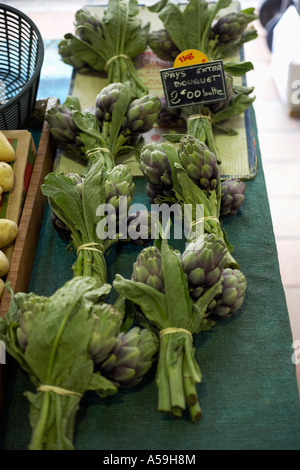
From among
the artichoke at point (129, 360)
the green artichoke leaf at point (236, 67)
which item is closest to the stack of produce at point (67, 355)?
the artichoke at point (129, 360)

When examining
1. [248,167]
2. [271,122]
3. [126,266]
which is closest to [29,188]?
[126,266]

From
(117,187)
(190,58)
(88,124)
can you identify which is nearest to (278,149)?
(190,58)

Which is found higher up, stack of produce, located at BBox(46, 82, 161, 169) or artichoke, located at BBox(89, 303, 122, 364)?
stack of produce, located at BBox(46, 82, 161, 169)

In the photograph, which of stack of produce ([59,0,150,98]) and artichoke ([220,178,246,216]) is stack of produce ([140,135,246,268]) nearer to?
artichoke ([220,178,246,216])

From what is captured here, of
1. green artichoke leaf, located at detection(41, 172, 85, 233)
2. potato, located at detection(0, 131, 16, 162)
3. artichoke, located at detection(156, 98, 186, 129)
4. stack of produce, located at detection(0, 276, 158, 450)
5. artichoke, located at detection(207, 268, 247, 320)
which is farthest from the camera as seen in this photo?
artichoke, located at detection(156, 98, 186, 129)

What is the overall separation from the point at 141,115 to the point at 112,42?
1.24ft

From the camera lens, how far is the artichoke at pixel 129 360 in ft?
2.63

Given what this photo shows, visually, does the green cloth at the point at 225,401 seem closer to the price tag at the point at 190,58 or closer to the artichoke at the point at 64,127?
the artichoke at the point at 64,127

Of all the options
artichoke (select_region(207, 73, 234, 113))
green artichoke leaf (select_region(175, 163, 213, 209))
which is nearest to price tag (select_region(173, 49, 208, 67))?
artichoke (select_region(207, 73, 234, 113))

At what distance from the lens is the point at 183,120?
1.36 meters

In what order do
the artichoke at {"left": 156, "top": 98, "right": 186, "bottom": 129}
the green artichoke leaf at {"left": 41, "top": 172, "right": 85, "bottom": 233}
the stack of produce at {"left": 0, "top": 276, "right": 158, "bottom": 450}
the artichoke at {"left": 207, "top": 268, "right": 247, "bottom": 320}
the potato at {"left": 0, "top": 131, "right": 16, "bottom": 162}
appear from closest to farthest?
the stack of produce at {"left": 0, "top": 276, "right": 158, "bottom": 450} < the artichoke at {"left": 207, "top": 268, "right": 247, "bottom": 320} < the green artichoke leaf at {"left": 41, "top": 172, "right": 85, "bottom": 233} < the potato at {"left": 0, "top": 131, "right": 16, "bottom": 162} < the artichoke at {"left": 156, "top": 98, "right": 186, "bottom": 129}

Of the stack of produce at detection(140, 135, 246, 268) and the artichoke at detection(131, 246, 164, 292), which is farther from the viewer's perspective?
the stack of produce at detection(140, 135, 246, 268)

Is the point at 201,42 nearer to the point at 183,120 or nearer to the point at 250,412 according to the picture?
the point at 183,120

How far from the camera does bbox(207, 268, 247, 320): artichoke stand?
0.90m
